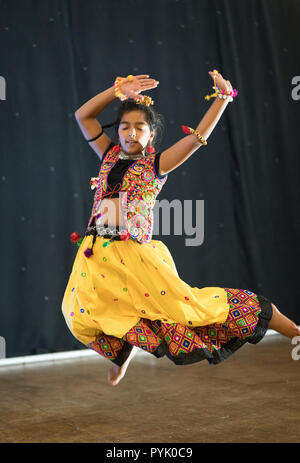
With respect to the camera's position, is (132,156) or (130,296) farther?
(132,156)

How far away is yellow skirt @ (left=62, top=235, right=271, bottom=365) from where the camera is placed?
212 cm

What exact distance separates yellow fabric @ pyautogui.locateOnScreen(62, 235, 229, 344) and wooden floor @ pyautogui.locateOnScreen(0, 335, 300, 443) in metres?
0.50

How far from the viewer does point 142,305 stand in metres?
2.16

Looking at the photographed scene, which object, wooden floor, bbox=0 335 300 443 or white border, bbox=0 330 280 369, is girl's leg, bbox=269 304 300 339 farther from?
white border, bbox=0 330 280 369

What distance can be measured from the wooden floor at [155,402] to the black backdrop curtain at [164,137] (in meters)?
0.68

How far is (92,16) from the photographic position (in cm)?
429

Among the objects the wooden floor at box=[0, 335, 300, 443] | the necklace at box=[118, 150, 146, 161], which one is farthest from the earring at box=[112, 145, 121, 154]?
the wooden floor at box=[0, 335, 300, 443]

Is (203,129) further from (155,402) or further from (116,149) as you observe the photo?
(155,402)

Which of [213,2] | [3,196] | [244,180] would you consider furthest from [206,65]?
[3,196]

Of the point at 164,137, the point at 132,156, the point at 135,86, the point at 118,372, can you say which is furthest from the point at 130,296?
A: the point at 164,137

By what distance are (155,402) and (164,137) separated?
2.26 meters

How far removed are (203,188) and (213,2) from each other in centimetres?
151

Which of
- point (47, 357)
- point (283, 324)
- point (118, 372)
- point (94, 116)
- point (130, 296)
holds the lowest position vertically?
point (47, 357)

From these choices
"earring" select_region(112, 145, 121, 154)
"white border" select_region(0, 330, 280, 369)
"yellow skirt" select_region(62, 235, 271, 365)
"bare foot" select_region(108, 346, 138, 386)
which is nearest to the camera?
"yellow skirt" select_region(62, 235, 271, 365)
